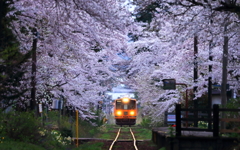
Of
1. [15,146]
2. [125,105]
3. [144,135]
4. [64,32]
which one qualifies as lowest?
[144,135]

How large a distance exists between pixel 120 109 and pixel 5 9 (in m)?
30.9

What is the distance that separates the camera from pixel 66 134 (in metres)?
18.7

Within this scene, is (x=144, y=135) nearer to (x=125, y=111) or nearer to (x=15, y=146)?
(x=125, y=111)

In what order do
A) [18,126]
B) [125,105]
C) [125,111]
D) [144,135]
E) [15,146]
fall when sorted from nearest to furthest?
[15,146] < [18,126] < [144,135] < [125,111] < [125,105]

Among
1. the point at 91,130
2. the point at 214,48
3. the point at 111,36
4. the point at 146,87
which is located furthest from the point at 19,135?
the point at 146,87

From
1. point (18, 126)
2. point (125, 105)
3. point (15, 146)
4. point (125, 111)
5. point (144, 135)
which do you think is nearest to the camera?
point (15, 146)

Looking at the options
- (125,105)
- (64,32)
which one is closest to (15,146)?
(64,32)

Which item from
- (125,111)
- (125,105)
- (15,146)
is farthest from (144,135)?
(15,146)

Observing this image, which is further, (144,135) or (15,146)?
(144,135)

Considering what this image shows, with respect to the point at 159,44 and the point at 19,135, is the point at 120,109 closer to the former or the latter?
the point at 159,44

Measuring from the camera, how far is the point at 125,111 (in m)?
39.3

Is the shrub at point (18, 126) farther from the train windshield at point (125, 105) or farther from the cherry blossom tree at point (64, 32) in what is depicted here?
the train windshield at point (125, 105)

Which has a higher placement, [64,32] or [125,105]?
[64,32]

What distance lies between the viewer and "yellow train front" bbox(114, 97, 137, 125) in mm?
39250
